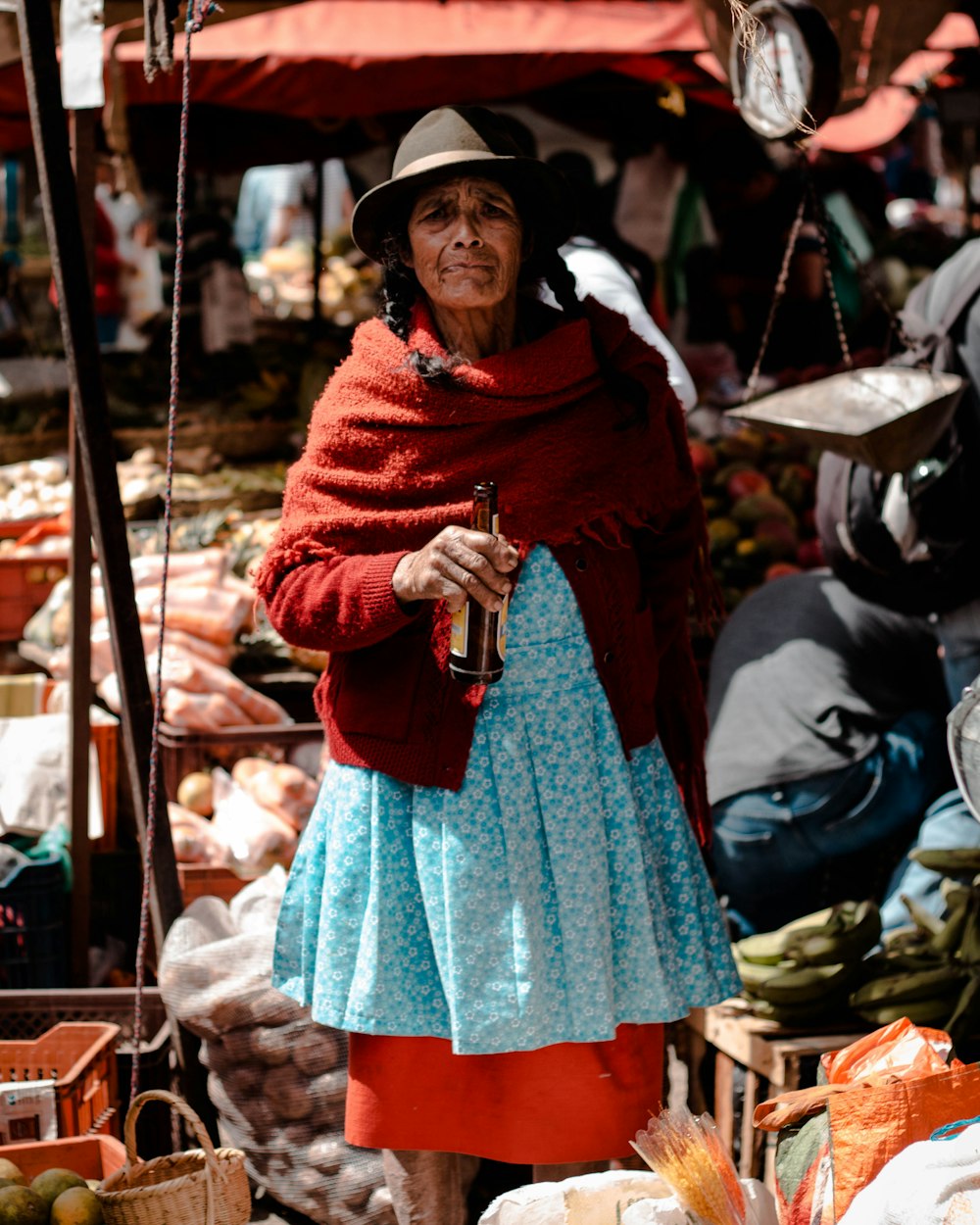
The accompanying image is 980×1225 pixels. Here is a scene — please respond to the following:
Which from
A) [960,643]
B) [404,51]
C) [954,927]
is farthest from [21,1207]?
[404,51]

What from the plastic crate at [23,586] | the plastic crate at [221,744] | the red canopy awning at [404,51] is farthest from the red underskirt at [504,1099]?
the red canopy awning at [404,51]

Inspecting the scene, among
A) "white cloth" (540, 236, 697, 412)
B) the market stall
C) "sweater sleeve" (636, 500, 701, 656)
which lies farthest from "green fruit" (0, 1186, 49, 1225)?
"white cloth" (540, 236, 697, 412)

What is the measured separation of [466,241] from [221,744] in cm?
213

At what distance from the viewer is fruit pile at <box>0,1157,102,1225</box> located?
2.40m

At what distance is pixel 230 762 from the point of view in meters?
4.36

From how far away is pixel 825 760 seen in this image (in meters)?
3.93

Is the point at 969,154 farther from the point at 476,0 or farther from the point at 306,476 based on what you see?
the point at 306,476

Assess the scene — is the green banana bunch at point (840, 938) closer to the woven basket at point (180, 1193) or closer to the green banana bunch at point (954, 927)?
the green banana bunch at point (954, 927)

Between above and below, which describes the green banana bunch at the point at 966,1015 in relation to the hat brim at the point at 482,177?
below

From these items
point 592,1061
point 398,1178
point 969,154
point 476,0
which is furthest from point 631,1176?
point 969,154

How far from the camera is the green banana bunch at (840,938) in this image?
3.11m

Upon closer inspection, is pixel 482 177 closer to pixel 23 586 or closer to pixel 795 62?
pixel 795 62

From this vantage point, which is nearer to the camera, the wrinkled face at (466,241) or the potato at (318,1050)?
the wrinkled face at (466,241)

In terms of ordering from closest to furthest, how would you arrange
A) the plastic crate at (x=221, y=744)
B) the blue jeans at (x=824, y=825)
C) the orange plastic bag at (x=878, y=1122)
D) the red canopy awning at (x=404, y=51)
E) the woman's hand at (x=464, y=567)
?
the orange plastic bag at (x=878, y=1122), the woman's hand at (x=464, y=567), the blue jeans at (x=824, y=825), the plastic crate at (x=221, y=744), the red canopy awning at (x=404, y=51)
